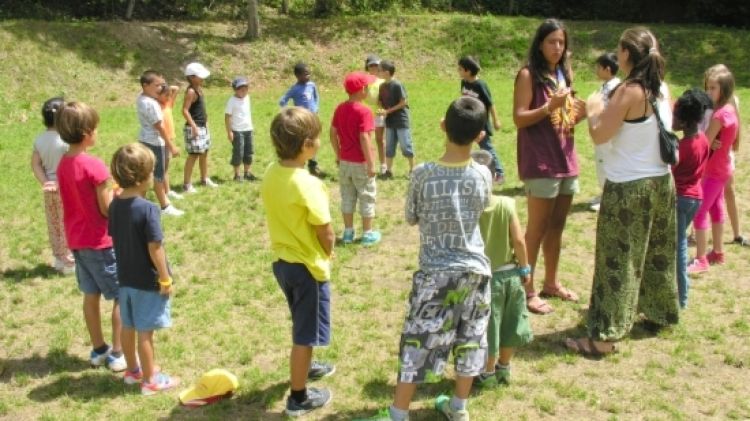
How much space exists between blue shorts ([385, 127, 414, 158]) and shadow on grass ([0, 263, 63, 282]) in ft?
16.6

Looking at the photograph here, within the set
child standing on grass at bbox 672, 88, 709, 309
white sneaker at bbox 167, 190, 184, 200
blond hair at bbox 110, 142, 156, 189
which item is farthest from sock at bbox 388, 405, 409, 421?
white sneaker at bbox 167, 190, 184, 200

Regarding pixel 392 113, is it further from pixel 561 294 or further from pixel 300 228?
pixel 300 228

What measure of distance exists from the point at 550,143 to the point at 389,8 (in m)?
24.6

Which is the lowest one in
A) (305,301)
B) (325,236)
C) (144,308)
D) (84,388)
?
(84,388)

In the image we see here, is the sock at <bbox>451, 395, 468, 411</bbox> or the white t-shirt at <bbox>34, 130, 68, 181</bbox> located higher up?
the white t-shirt at <bbox>34, 130, 68, 181</bbox>

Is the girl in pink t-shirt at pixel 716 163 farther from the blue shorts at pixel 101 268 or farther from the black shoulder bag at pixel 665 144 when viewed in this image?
the blue shorts at pixel 101 268

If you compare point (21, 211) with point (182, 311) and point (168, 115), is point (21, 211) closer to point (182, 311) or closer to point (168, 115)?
point (168, 115)

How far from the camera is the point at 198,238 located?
771cm

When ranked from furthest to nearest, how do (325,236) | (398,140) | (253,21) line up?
(253,21), (398,140), (325,236)

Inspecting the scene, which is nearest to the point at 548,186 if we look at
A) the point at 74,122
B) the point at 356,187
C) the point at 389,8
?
the point at 356,187

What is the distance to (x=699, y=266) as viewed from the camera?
6414 millimetres

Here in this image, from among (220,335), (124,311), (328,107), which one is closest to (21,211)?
(220,335)

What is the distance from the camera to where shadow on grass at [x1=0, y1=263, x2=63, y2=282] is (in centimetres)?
665

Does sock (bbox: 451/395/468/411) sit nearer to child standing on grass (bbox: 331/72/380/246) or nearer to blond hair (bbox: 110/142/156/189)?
blond hair (bbox: 110/142/156/189)
